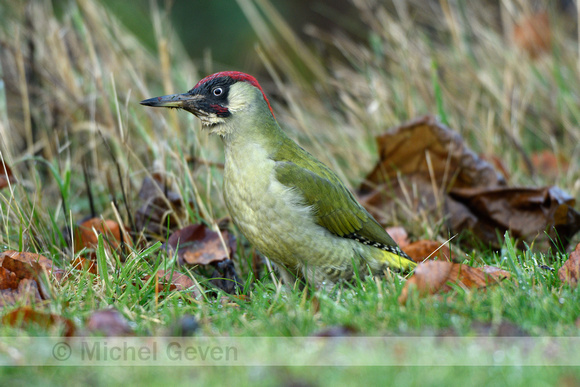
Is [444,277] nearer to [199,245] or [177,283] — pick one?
[177,283]

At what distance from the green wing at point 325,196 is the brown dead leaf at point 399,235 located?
1.35 ft

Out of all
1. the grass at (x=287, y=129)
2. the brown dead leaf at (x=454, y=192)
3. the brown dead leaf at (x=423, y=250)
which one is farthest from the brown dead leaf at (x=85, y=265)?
the brown dead leaf at (x=454, y=192)

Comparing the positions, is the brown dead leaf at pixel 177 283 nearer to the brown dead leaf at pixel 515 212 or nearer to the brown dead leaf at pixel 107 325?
the brown dead leaf at pixel 107 325

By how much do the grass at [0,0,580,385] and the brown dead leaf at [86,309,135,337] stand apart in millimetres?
109

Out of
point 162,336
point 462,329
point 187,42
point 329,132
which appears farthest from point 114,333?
point 187,42

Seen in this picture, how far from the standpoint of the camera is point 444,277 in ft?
7.87

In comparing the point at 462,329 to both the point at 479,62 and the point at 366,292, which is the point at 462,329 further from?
the point at 479,62

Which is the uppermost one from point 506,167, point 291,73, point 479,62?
point 291,73

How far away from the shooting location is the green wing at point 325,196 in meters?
3.03

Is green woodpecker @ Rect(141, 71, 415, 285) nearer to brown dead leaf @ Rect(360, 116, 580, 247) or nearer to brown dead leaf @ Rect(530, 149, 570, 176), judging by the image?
brown dead leaf @ Rect(360, 116, 580, 247)

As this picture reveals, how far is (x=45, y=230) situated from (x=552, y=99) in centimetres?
381

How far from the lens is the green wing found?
9.95ft

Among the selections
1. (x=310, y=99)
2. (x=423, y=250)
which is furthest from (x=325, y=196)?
(x=310, y=99)

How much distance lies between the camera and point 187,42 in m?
8.38
